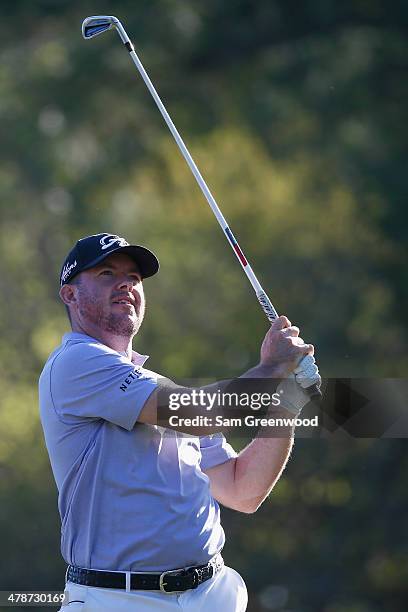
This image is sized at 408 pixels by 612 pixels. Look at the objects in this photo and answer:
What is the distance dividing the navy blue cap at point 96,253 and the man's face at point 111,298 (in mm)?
30

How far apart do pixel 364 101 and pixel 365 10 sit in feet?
2.49

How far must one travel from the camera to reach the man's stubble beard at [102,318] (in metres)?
3.25

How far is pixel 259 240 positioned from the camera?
385 inches

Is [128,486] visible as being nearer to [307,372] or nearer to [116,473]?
[116,473]

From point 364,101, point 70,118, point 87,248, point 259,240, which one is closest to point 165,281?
point 259,240

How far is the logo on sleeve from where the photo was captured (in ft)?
9.93

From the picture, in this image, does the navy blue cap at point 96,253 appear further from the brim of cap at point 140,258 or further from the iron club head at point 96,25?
the iron club head at point 96,25

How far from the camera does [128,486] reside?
9.86ft

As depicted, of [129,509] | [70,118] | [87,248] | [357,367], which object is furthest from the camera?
[70,118]

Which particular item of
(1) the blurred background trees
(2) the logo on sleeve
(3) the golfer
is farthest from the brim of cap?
(1) the blurred background trees

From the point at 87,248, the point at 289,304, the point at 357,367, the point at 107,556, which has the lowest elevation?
the point at 357,367

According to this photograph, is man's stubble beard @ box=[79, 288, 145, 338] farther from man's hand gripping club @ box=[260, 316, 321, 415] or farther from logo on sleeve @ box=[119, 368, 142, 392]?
man's hand gripping club @ box=[260, 316, 321, 415]

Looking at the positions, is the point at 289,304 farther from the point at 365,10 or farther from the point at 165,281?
the point at 365,10

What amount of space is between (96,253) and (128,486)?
0.67 m
